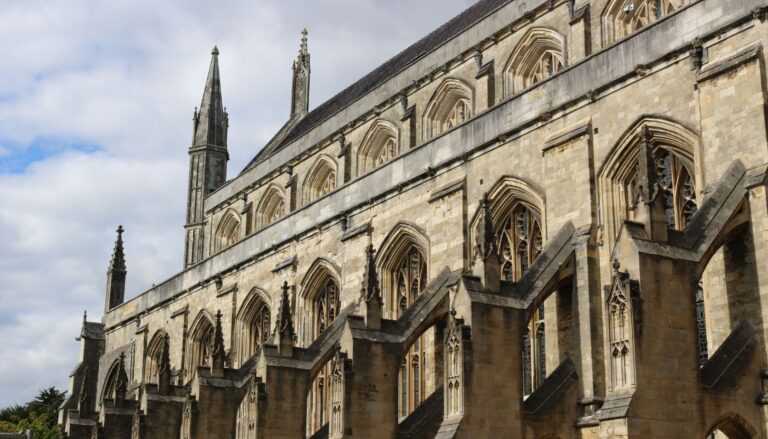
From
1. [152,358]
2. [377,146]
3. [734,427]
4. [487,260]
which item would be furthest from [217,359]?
[734,427]

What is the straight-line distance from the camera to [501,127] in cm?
2369

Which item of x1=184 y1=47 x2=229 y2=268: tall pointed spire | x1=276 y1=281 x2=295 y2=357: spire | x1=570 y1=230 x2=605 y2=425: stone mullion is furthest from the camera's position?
x1=184 y1=47 x2=229 y2=268: tall pointed spire

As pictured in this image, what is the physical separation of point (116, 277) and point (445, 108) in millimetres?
19680

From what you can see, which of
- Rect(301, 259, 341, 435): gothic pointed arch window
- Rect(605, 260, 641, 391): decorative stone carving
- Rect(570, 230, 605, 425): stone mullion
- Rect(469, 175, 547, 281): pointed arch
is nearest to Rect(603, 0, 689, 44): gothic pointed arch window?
Rect(469, 175, 547, 281): pointed arch

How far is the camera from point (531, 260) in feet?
75.8

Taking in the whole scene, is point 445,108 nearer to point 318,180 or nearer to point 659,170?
point 318,180

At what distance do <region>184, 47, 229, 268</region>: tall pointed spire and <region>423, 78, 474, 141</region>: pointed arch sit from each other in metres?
15.6

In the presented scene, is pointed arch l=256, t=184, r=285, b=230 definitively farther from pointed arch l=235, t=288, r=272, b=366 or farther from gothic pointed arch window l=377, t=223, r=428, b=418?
gothic pointed arch window l=377, t=223, r=428, b=418

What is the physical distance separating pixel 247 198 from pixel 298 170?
3.92m

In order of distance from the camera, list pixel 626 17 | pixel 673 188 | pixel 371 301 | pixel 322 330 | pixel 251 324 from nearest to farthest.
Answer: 1. pixel 673 188
2. pixel 371 301
3. pixel 626 17
4. pixel 322 330
5. pixel 251 324

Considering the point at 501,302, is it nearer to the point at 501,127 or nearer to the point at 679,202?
the point at 679,202

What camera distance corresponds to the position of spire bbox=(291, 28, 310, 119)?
49594 millimetres

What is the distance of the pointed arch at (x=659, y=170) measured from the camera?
19625 mm

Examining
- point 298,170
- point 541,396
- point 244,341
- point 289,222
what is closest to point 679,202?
point 541,396
